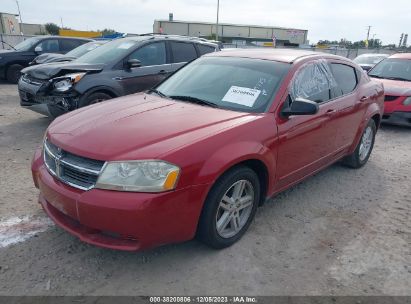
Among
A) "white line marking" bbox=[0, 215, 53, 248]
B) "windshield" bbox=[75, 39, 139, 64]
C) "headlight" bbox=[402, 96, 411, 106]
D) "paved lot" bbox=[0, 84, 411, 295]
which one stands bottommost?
"paved lot" bbox=[0, 84, 411, 295]

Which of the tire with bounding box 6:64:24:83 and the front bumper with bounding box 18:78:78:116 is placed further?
the tire with bounding box 6:64:24:83

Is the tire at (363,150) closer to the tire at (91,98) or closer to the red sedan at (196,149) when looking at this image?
the red sedan at (196,149)

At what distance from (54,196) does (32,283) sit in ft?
2.08

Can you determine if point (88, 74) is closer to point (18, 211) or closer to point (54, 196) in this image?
point (18, 211)

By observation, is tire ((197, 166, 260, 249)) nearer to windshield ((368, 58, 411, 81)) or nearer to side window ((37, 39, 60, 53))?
windshield ((368, 58, 411, 81))

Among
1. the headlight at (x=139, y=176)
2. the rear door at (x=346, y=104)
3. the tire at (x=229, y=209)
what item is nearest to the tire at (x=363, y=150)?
the rear door at (x=346, y=104)

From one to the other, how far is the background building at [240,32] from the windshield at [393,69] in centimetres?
6063

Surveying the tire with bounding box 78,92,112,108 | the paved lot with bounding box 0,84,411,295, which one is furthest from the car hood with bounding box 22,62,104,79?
the paved lot with bounding box 0,84,411,295

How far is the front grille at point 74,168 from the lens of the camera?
255cm

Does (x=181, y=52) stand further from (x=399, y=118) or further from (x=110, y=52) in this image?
(x=399, y=118)

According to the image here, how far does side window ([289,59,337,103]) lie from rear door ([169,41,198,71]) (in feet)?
11.4

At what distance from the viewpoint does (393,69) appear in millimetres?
8734

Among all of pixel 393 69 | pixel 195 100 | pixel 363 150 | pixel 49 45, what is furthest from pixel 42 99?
pixel 393 69

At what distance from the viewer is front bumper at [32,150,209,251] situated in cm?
243
